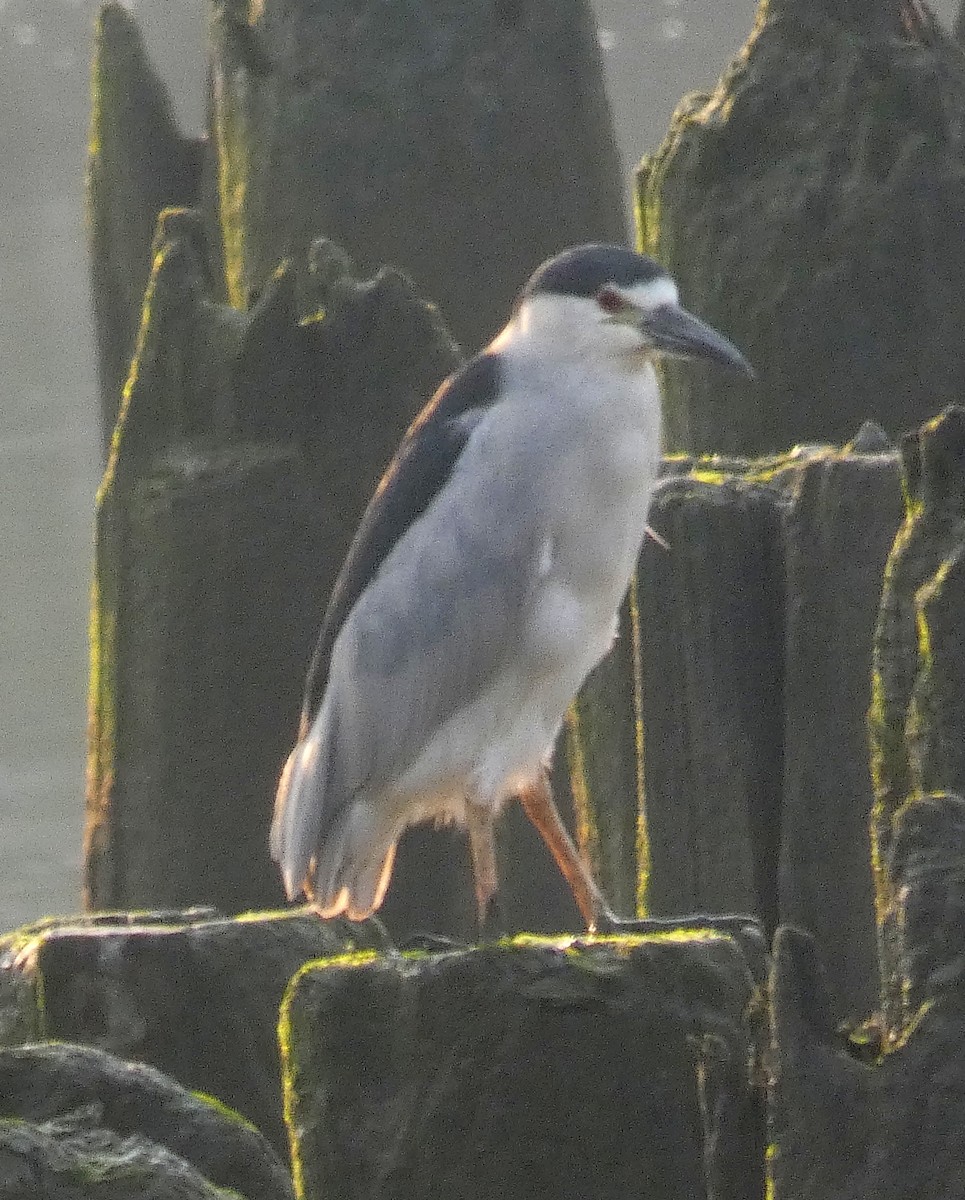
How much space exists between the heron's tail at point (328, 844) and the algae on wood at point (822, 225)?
79.9 inches

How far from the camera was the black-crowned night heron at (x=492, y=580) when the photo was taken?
5402 millimetres

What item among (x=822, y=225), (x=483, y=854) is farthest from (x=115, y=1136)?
(x=822, y=225)

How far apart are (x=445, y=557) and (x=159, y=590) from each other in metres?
2.06

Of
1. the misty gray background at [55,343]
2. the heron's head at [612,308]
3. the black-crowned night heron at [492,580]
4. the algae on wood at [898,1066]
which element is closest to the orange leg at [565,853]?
the black-crowned night heron at [492,580]

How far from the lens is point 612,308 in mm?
5445

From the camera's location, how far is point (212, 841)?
7.38 meters

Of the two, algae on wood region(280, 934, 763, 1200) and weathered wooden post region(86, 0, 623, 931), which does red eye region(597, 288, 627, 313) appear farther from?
weathered wooden post region(86, 0, 623, 931)

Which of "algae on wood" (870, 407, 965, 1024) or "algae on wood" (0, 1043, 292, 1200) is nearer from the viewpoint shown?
"algae on wood" (0, 1043, 292, 1200)

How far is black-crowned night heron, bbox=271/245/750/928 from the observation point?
540cm

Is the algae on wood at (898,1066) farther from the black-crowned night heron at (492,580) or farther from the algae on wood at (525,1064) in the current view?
the black-crowned night heron at (492,580)

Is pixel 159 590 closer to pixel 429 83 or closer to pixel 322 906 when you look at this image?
pixel 322 906

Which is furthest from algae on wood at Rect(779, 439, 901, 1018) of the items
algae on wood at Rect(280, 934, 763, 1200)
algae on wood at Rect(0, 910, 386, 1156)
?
Result: algae on wood at Rect(280, 934, 763, 1200)

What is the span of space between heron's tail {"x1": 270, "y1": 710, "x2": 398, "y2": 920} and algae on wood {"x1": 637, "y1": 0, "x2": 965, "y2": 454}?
2031 millimetres

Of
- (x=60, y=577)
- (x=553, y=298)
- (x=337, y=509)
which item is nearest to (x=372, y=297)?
(x=337, y=509)
